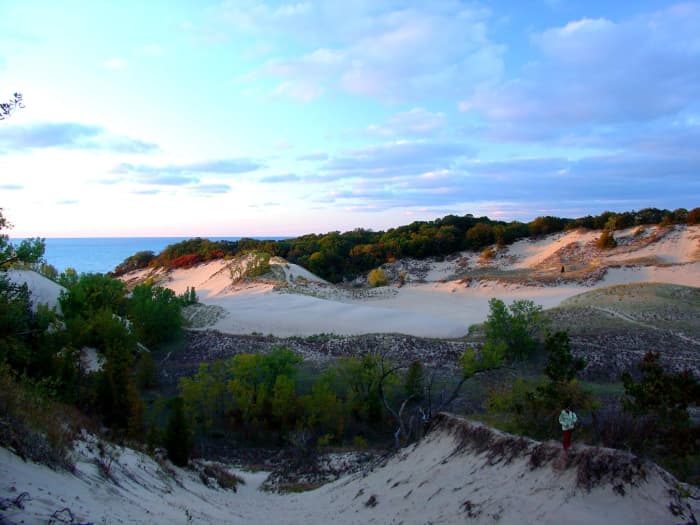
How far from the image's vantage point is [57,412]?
9492mm

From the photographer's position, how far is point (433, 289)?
1767 inches

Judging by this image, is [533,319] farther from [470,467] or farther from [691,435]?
[470,467]

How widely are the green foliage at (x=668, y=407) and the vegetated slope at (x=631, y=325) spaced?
36.1ft

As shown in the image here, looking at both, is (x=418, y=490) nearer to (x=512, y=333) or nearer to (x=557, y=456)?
(x=557, y=456)

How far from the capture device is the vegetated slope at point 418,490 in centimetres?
542

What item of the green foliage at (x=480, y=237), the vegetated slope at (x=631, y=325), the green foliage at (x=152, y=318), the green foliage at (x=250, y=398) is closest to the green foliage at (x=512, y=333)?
the vegetated slope at (x=631, y=325)

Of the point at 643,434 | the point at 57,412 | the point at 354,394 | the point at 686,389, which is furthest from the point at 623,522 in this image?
the point at 354,394

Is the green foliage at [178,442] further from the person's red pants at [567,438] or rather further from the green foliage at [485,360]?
the person's red pants at [567,438]

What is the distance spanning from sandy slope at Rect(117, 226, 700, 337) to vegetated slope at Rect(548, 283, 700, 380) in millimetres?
5363

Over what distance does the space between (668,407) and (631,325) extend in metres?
18.4

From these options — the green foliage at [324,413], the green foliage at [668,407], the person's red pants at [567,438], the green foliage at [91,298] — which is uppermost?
the green foliage at [91,298]

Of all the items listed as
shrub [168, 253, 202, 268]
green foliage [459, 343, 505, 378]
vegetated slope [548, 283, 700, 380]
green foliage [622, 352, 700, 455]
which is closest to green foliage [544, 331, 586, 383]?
green foliage [622, 352, 700, 455]

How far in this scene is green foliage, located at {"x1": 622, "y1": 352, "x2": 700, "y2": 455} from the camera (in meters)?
8.16

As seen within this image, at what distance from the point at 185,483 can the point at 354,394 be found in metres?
8.13
